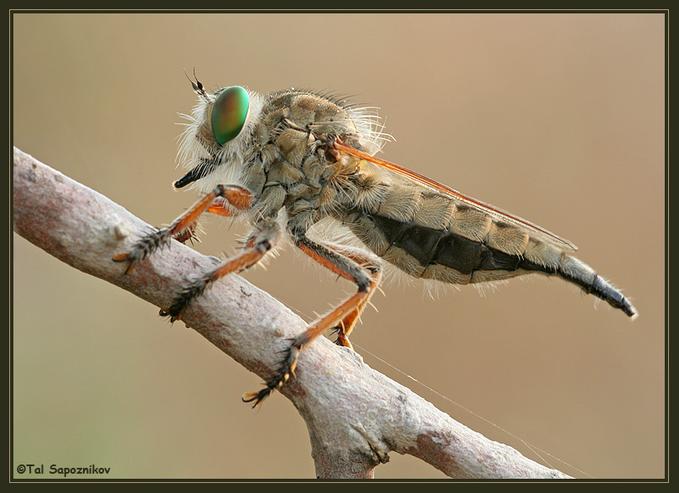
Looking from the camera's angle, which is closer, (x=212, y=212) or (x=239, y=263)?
(x=239, y=263)

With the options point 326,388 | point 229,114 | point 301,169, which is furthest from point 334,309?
point 229,114

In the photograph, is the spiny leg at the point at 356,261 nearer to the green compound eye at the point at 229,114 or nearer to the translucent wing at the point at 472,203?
the translucent wing at the point at 472,203

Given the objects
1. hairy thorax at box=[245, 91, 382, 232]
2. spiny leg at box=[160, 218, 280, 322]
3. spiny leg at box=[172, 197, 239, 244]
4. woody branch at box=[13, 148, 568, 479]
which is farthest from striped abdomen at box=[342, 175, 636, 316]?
woody branch at box=[13, 148, 568, 479]

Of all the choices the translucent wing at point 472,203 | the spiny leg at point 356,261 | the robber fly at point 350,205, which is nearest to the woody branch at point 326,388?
the robber fly at point 350,205

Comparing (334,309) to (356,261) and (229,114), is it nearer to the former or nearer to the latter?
(356,261)

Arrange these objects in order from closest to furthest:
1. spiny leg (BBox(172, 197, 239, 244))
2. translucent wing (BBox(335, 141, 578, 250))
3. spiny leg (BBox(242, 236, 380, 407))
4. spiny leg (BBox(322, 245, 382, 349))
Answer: spiny leg (BBox(242, 236, 380, 407)) < translucent wing (BBox(335, 141, 578, 250)) < spiny leg (BBox(172, 197, 239, 244)) < spiny leg (BBox(322, 245, 382, 349))

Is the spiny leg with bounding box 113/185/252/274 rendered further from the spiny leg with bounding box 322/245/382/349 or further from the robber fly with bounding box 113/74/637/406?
the spiny leg with bounding box 322/245/382/349
